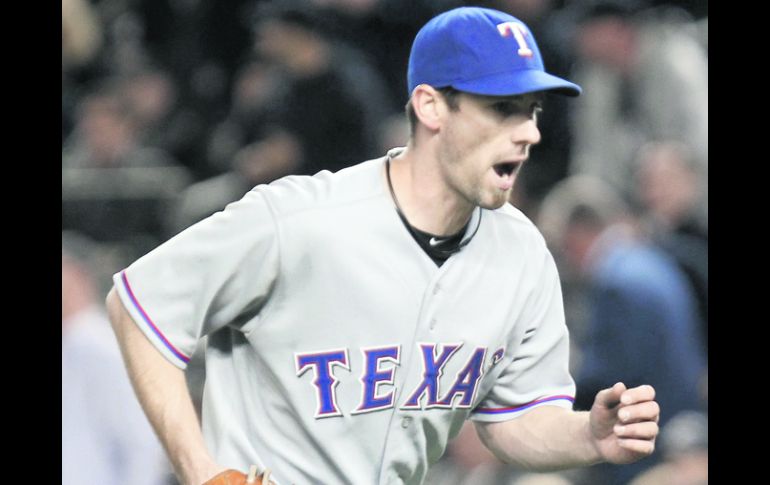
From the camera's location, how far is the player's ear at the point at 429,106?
3.84 meters

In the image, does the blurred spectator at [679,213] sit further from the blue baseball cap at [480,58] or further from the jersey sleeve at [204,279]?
the jersey sleeve at [204,279]

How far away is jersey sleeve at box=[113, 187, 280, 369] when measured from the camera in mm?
3666

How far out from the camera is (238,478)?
3.53m

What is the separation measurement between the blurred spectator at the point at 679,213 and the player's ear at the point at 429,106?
245cm

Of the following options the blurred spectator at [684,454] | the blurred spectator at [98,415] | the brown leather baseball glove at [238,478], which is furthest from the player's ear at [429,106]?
the blurred spectator at [98,415]

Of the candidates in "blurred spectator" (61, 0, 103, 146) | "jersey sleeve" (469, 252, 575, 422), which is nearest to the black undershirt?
"jersey sleeve" (469, 252, 575, 422)

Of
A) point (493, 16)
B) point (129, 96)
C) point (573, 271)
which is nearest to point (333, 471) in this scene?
point (493, 16)

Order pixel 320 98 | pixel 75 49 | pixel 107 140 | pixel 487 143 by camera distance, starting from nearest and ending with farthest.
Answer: pixel 487 143 < pixel 320 98 < pixel 107 140 < pixel 75 49

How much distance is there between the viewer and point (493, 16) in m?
3.85

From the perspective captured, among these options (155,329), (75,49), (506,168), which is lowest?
(75,49)

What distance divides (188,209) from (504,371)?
3.76 metres

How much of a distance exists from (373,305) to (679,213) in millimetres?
2779

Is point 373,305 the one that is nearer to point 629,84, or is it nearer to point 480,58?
point 480,58

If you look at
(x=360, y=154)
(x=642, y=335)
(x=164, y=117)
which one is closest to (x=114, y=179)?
(x=164, y=117)
